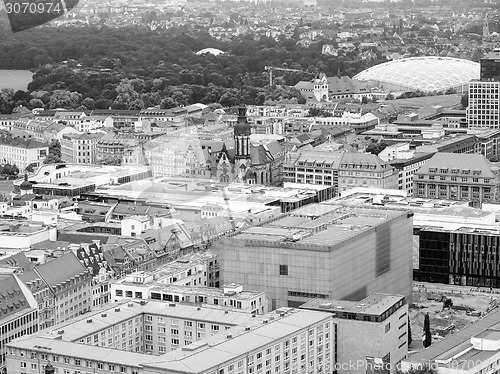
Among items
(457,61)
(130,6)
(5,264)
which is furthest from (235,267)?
(130,6)

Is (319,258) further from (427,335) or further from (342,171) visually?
(342,171)

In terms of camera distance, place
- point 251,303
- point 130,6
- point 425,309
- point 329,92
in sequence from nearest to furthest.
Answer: point 251,303
point 425,309
point 329,92
point 130,6

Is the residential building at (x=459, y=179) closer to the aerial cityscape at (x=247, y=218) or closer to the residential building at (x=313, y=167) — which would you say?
the aerial cityscape at (x=247, y=218)

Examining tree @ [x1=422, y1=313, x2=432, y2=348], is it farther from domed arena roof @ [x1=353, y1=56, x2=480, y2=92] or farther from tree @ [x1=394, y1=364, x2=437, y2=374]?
domed arena roof @ [x1=353, y1=56, x2=480, y2=92]

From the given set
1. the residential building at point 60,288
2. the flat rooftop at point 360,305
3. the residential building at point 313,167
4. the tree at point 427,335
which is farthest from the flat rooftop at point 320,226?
the residential building at point 313,167

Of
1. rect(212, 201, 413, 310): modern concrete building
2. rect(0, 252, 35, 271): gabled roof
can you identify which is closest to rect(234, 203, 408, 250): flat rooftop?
rect(212, 201, 413, 310): modern concrete building

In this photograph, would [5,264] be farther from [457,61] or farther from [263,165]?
[457,61]
